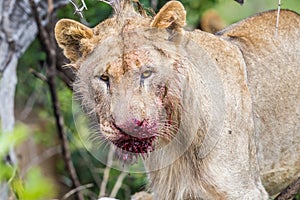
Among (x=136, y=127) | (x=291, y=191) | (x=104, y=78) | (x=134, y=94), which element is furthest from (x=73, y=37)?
(x=291, y=191)

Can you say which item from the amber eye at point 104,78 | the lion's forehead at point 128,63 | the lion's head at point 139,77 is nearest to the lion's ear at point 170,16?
the lion's head at point 139,77

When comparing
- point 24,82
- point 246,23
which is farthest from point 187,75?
point 24,82

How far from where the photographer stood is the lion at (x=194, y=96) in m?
2.27

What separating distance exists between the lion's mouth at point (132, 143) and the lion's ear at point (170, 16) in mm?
371

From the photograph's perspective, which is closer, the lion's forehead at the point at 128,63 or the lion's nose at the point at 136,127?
the lion's nose at the point at 136,127

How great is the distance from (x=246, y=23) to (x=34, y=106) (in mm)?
3992

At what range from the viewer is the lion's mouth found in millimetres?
2193

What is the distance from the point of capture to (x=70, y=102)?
18.0ft

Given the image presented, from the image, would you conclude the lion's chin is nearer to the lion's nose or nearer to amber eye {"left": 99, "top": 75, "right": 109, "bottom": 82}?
the lion's nose

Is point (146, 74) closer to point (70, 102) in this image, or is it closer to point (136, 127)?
point (136, 127)

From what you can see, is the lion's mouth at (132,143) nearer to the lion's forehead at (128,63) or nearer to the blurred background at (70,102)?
the lion's forehead at (128,63)

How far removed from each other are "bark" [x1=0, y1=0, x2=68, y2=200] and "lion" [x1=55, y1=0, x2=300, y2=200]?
4.42 feet

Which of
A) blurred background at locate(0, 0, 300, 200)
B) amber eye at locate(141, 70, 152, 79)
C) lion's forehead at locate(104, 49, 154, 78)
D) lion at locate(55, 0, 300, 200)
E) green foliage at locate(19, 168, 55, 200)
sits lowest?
blurred background at locate(0, 0, 300, 200)

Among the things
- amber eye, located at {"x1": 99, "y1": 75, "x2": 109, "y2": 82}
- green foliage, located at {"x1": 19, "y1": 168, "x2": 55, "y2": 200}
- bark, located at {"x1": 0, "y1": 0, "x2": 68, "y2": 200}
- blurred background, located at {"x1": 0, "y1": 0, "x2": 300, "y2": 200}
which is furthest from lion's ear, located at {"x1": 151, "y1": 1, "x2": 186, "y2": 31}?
bark, located at {"x1": 0, "y1": 0, "x2": 68, "y2": 200}
